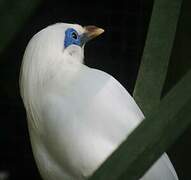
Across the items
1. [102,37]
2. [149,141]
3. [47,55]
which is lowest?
[102,37]

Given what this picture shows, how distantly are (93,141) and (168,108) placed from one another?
55 centimetres

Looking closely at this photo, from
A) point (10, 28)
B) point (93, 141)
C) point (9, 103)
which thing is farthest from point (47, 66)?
point (9, 103)

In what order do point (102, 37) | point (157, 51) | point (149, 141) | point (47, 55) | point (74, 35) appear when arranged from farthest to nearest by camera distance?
point (102, 37)
point (74, 35)
point (47, 55)
point (157, 51)
point (149, 141)

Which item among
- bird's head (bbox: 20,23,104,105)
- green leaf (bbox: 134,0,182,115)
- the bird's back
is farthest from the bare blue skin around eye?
green leaf (bbox: 134,0,182,115)

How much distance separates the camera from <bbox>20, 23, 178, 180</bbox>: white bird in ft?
3.12

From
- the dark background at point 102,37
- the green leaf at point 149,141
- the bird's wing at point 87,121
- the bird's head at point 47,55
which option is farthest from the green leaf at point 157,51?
the dark background at point 102,37

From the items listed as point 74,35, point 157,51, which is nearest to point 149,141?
point 157,51

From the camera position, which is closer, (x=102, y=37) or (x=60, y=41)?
(x=60, y=41)

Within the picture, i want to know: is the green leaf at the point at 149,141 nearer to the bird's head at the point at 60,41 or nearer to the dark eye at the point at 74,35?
the bird's head at the point at 60,41

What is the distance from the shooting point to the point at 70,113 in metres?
0.96

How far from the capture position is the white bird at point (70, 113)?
952 mm

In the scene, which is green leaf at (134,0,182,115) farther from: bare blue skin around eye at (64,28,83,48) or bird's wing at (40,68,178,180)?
bare blue skin around eye at (64,28,83,48)

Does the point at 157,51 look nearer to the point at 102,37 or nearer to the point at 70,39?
the point at 70,39

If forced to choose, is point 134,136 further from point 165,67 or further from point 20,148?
point 20,148
